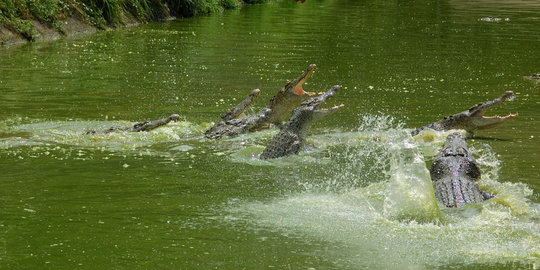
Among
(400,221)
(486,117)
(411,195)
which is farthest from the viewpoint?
(486,117)

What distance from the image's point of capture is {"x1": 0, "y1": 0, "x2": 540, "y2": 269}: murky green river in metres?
6.01

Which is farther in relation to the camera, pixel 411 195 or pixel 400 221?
pixel 411 195

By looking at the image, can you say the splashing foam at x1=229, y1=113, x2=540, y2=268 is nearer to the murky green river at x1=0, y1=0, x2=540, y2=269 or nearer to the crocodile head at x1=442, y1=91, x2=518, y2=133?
the murky green river at x1=0, y1=0, x2=540, y2=269

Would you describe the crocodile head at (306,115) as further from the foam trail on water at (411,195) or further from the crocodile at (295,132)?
the foam trail on water at (411,195)

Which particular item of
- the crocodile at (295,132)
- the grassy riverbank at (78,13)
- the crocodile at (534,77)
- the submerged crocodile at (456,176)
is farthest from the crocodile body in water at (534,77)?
the grassy riverbank at (78,13)

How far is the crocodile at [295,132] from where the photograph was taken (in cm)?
938

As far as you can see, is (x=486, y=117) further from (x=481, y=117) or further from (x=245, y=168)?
(x=245, y=168)

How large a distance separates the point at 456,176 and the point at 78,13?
18.5 m

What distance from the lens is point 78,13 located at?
78.8 ft

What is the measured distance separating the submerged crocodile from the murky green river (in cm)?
21

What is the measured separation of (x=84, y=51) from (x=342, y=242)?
14.7 metres

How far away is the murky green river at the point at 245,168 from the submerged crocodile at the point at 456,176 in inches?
8.3

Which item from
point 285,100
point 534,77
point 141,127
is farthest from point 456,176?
point 534,77

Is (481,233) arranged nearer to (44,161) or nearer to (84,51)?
(44,161)
